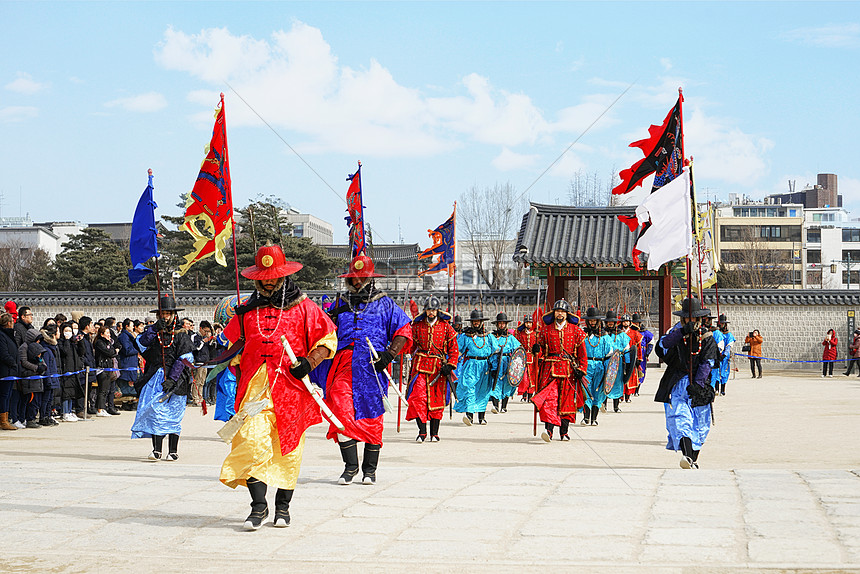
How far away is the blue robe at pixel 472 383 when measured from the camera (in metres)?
13.9

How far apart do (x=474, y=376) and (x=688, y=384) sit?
559 cm

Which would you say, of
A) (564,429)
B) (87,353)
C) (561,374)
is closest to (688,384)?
(561,374)

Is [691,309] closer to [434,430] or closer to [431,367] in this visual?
[431,367]

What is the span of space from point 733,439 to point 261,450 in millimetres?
7898

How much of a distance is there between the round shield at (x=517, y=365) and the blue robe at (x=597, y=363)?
127 cm

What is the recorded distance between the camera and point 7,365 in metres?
12.9

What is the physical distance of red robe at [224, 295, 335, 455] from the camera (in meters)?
5.86

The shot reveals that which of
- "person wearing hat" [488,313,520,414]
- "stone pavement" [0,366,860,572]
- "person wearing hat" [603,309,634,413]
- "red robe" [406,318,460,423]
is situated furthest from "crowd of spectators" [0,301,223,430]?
"person wearing hat" [603,309,634,413]

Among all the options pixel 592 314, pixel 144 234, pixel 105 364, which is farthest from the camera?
pixel 105 364

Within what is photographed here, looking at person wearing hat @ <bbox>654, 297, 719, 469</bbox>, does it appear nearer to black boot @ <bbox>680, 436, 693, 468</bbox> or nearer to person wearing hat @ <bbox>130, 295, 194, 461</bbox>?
black boot @ <bbox>680, 436, 693, 468</bbox>

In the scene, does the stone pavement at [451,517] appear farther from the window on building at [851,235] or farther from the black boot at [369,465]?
the window on building at [851,235]

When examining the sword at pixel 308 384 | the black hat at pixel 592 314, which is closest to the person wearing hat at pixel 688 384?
the sword at pixel 308 384

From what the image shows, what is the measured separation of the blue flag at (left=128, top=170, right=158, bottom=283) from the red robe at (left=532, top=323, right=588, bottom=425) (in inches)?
188

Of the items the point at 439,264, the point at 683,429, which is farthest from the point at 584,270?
the point at 683,429
